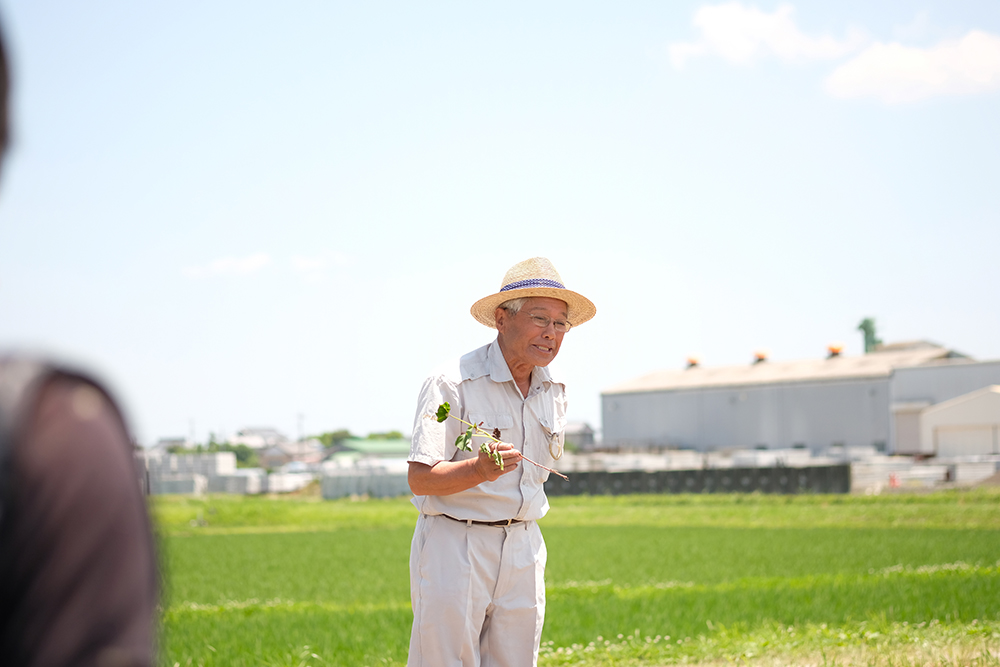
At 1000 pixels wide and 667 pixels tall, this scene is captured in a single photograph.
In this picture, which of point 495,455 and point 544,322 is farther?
point 544,322

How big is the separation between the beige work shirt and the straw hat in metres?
0.21

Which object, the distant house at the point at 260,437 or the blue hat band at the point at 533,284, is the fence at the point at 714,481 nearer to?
the blue hat band at the point at 533,284

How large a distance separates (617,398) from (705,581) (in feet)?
179

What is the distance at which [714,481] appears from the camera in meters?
39.6

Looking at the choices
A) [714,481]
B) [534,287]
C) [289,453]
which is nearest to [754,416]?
[714,481]

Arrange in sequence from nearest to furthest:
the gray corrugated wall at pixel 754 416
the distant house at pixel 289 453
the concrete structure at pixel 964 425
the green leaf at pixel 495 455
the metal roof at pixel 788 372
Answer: the green leaf at pixel 495 455 < the concrete structure at pixel 964 425 < the gray corrugated wall at pixel 754 416 < the metal roof at pixel 788 372 < the distant house at pixel 289 453

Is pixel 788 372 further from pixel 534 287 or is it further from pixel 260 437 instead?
pixel 260 437

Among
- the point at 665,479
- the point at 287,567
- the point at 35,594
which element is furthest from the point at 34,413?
the point at 665,479

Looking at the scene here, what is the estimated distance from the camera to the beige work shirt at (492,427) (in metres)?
3.92

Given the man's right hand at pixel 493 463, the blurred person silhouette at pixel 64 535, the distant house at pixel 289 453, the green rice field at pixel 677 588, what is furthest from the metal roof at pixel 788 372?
the blurred person silhouette at pixel 64 535

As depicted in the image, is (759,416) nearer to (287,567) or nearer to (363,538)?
(363,538)

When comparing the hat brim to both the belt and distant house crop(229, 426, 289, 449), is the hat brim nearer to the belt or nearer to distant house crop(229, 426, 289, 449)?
the belt

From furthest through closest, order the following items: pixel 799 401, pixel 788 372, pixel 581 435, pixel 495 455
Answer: pixel 581 435 < pixel 788 372 < pixel 799 401 < pixel 495 455

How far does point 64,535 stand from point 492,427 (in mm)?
3168
